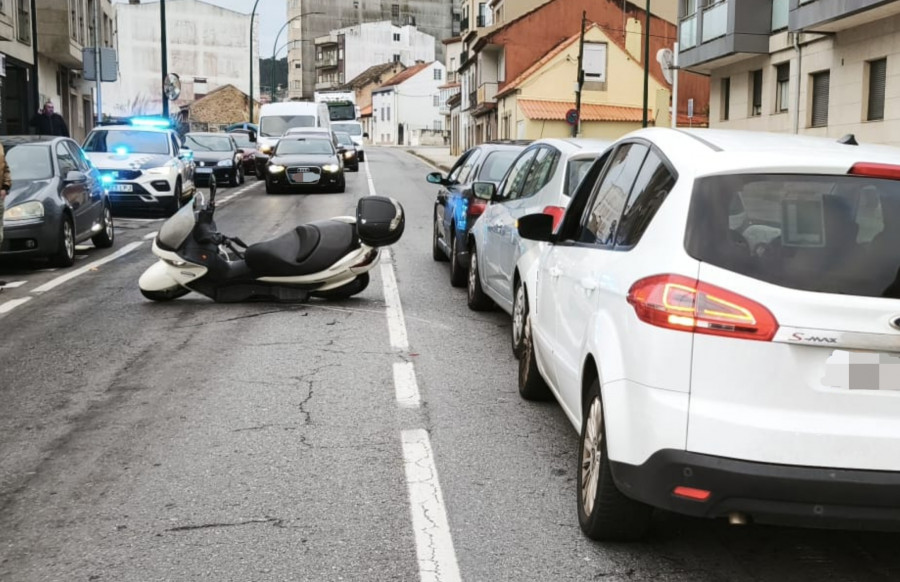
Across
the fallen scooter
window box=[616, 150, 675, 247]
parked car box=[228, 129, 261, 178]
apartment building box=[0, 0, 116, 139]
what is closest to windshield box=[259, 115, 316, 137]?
parked car box=[228, 129, 261, 178]

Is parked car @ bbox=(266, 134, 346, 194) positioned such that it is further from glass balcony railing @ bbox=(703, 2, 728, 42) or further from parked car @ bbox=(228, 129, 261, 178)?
glass balcony railing @ bbox=(703, 2, 728, 42)

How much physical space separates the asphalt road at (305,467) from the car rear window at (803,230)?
1.17 metres

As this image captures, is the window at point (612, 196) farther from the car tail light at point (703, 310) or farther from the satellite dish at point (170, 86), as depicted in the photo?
the satellite dish at point (170, 86)

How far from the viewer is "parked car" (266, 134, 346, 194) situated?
28.2m

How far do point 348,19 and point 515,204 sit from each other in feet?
440

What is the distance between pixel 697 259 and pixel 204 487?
2554 millimetres

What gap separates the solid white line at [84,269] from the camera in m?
11.7

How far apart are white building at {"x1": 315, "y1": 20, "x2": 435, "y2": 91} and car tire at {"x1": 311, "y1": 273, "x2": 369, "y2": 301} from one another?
12193 centimetres

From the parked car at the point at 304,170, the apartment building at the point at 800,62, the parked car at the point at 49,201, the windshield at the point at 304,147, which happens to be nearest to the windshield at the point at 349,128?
the apartment building at the point at 800,62

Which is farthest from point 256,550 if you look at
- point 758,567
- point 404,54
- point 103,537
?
point 404,54

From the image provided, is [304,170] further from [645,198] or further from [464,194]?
[645,198]

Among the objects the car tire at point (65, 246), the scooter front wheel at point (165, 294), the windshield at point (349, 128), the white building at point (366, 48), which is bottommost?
the scooter front wheel at point (165, 294)

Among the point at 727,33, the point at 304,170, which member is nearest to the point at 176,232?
the point at 304,170

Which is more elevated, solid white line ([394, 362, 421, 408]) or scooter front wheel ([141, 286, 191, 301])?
scooter front wheel ([141, 286, 191, 301])
